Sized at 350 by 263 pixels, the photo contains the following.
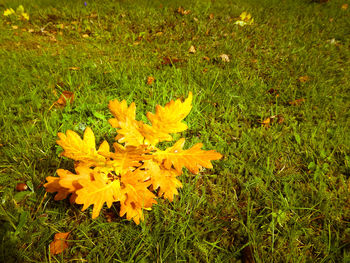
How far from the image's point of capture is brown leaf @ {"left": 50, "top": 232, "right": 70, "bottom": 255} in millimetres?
1153

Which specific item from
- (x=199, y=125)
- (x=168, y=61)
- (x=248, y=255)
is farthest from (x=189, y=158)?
(x=168, y=61)

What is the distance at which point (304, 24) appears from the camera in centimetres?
394

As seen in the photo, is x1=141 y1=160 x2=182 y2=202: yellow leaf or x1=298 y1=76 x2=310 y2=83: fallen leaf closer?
x1=141 y1=160 x2=182 y2=202: yellow leaf

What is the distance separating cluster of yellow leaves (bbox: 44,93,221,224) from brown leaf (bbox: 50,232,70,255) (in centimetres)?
25

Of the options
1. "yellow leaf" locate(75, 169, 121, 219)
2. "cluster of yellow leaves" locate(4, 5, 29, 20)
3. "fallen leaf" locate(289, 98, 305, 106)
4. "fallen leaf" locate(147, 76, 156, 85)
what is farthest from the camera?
"cluster of yellow leaves" locate(4, 5, 29, 20)

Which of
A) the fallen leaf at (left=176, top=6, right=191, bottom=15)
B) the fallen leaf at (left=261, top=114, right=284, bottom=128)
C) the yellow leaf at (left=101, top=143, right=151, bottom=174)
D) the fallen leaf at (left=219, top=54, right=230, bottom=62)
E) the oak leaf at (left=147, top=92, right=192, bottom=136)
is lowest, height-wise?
the fallen leaf at (left=261, top=114, right=284, bottom=128)

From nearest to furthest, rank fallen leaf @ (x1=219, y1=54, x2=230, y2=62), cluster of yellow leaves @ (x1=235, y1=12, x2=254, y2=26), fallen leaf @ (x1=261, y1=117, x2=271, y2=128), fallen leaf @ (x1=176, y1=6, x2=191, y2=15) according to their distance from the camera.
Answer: fallen leaf @ (x1=261, y1=117, x2=271, y2=128) → fallen leaf @ (x1=219, y1=54, x2=230, y2=62) → cluster of yellow leaves @ (x1=235, y1=12, x2=254, y2=26) → fallen leaf @ (x1=176, y1=6, x2=191, y2=15)

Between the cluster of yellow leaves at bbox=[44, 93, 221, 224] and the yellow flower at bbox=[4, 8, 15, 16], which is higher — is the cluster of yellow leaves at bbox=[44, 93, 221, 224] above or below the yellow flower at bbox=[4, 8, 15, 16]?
below

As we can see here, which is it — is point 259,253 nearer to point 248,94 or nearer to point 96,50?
point 248,94

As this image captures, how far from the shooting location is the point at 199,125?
77.2 inches

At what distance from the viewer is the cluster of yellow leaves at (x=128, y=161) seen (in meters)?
0.94

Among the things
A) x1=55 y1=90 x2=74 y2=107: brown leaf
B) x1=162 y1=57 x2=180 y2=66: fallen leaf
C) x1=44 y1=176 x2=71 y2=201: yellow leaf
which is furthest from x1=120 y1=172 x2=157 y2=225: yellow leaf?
x1=162 y1=57 x2=180 y2=66: fallen leaf

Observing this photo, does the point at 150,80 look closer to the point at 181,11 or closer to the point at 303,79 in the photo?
the point at 303,79

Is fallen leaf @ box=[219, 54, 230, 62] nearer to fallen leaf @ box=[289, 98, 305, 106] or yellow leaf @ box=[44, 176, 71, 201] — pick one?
fallen leaf @ box=[289, 98, 305, 106]
